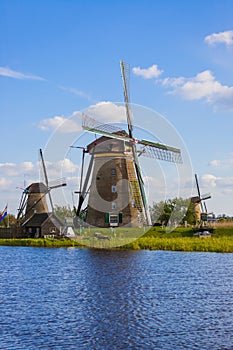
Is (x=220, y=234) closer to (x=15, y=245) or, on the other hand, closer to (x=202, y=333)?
(x=15, y=245)

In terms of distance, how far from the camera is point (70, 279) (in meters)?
23.4

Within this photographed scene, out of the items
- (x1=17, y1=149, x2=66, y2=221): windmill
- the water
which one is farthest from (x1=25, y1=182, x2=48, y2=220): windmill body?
the water

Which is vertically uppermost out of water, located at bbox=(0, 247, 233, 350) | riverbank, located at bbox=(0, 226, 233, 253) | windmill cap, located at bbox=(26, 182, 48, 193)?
windmill cap, located at bbox=(26, 182, 48, 193)

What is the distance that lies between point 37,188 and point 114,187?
1720cm

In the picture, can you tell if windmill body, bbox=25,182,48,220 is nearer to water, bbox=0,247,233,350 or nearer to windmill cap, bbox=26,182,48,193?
windmill cap, bbox=26,182,48,193

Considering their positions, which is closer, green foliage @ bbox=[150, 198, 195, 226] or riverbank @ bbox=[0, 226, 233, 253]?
riverbank @ bbox=[0, 226, 233, 253]

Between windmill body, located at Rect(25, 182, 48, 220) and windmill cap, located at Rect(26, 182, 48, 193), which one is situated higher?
windmill cap, located at Rect(26, 182, 48, 193)

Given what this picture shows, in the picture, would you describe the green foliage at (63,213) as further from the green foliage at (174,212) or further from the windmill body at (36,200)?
the green foliage at (174,212)

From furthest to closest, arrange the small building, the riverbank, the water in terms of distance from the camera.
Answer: the small building
the riverbank
the water

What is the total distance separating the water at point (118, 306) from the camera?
12789 millimetres

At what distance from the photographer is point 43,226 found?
2210 inches

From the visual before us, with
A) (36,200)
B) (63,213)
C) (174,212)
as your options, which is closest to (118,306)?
(36,200)

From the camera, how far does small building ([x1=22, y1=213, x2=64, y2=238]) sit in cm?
5609

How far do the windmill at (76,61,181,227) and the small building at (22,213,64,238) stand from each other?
294 inches
